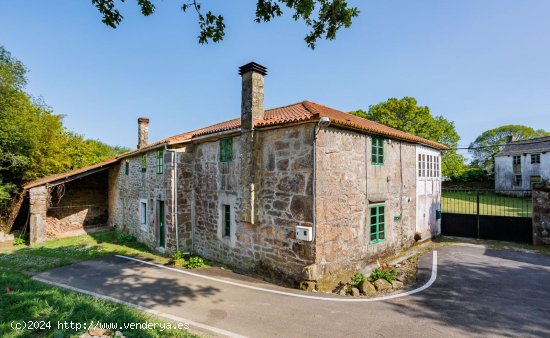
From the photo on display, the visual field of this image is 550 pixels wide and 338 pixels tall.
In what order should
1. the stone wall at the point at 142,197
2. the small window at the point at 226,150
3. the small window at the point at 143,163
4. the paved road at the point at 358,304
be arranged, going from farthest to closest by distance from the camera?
the small window at the point at 143,163 → the stone wall at the point at 142,197 → the small window at the point at 226,150 → the paved road at the point at 358,304

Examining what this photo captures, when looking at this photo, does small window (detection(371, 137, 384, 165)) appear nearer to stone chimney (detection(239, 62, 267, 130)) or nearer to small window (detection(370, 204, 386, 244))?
small window (detection(370, 204, 386, 244))

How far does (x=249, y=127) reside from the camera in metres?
8.21

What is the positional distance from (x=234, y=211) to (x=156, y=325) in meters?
4.80

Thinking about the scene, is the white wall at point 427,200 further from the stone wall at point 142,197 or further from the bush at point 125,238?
the bush at point 125,238

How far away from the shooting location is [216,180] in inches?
389

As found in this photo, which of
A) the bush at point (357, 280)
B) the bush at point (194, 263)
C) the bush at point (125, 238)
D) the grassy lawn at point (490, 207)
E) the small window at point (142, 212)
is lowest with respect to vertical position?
the bush at point (125, 238)

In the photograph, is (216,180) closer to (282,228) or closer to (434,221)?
(282,228)

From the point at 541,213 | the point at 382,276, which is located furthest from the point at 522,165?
the point at 382,276

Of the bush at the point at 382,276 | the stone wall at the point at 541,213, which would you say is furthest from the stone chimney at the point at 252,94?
the stone wall at the point at 541,213

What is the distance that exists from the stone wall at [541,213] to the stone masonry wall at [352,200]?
19.3 ft

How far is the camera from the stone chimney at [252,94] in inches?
325

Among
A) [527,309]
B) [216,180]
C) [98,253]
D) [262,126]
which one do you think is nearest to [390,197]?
[527,309]

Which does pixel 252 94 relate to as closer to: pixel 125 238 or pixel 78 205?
pixel 125 238

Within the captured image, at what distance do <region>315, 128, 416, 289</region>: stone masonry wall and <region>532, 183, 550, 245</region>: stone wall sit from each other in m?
5.88
